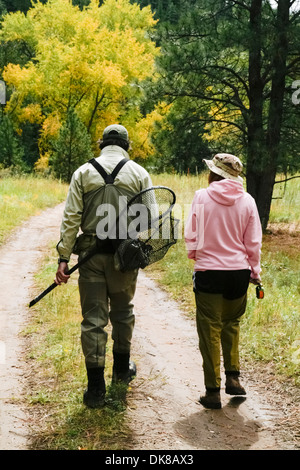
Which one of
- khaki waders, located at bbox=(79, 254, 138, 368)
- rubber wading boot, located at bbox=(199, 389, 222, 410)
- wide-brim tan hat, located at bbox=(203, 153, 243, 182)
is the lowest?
rubber wading boot, located at bbox=(199, 389, 222, 410)

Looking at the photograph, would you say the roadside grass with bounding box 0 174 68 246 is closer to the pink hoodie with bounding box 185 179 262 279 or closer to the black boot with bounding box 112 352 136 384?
the black boot with bounding box 112 352 136 384

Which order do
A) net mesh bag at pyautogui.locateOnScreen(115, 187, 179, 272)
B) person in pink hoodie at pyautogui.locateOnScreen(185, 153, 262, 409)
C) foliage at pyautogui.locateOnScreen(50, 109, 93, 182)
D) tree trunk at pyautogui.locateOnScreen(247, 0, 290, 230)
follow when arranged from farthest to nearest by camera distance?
foliage at pyautogui.locateOnScreen(50, 109, 93, 182), tree trunk at pyautogui.locateOnScreen(247, 0, 290, 230), person in pink hoodie at pyautogui.locateOnScreen(185, 153, 262, 409), net mesh bag at pyautogui.locateOnScreen(115, 187, 179, 272)

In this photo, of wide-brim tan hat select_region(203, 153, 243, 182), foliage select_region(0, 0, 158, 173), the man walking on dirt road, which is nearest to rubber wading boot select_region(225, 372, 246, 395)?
the man walking on dirt road

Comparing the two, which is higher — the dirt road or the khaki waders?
the khaki waders

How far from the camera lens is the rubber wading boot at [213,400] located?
3.94 metres

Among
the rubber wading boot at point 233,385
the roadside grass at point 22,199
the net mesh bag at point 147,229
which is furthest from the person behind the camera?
the roadside grass at point 22,199

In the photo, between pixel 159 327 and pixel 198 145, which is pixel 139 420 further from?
pixel 198 145

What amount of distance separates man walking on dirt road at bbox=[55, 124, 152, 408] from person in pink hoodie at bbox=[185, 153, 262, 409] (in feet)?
1.74

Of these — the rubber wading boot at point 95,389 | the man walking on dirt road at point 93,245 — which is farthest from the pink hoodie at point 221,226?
the rubber wading boot at point 95,389

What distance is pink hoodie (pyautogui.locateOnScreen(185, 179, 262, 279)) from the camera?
3844 millimetres

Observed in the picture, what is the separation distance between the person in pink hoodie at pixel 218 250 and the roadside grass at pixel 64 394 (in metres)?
0.81

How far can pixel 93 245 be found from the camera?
3834 mm

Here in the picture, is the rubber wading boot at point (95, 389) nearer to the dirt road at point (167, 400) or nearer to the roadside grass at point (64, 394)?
the roadside grass at point (64, 394)

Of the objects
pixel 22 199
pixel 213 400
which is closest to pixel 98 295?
pixel 213 400
